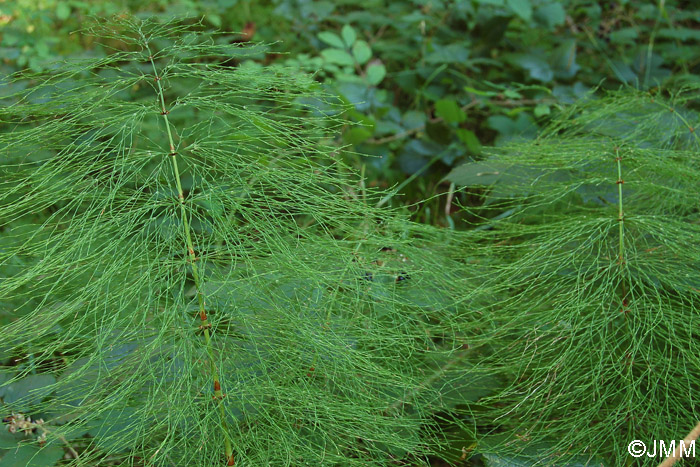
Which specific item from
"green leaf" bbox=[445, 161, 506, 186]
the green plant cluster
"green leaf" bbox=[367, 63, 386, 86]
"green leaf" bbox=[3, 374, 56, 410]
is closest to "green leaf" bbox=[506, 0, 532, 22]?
A: the green plant cluster

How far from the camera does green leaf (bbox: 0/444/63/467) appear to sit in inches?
47.6

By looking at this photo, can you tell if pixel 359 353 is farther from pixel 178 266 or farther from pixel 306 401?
pixel 178 266

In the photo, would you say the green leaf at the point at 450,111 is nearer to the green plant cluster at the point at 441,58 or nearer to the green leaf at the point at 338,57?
the green plant cluster at the point at 441,58

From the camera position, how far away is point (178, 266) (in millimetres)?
1180

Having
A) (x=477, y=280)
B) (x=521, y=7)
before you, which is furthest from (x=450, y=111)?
(x=477, y=280)

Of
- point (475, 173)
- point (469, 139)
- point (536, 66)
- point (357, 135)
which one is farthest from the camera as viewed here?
point (536, 66)

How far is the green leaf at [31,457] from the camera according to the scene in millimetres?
1208

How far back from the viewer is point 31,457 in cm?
122

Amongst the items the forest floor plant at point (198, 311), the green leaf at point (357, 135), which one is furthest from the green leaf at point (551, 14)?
the forest floor plant at point (198, 311)

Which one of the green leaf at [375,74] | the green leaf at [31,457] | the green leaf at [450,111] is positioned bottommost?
the green leaf at [450,111]

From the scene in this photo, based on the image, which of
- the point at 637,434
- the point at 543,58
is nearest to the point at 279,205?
the point at 637,434

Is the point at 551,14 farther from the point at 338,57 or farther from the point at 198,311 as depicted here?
the point at 198,311

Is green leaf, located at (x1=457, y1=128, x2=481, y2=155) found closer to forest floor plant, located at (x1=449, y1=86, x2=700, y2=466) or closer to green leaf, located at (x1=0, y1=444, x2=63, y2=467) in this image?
forest floor plant, located at (x1=449, y1=86, x2=700, y2=466)

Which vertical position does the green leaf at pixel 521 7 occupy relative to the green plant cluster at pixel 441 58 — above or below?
above
